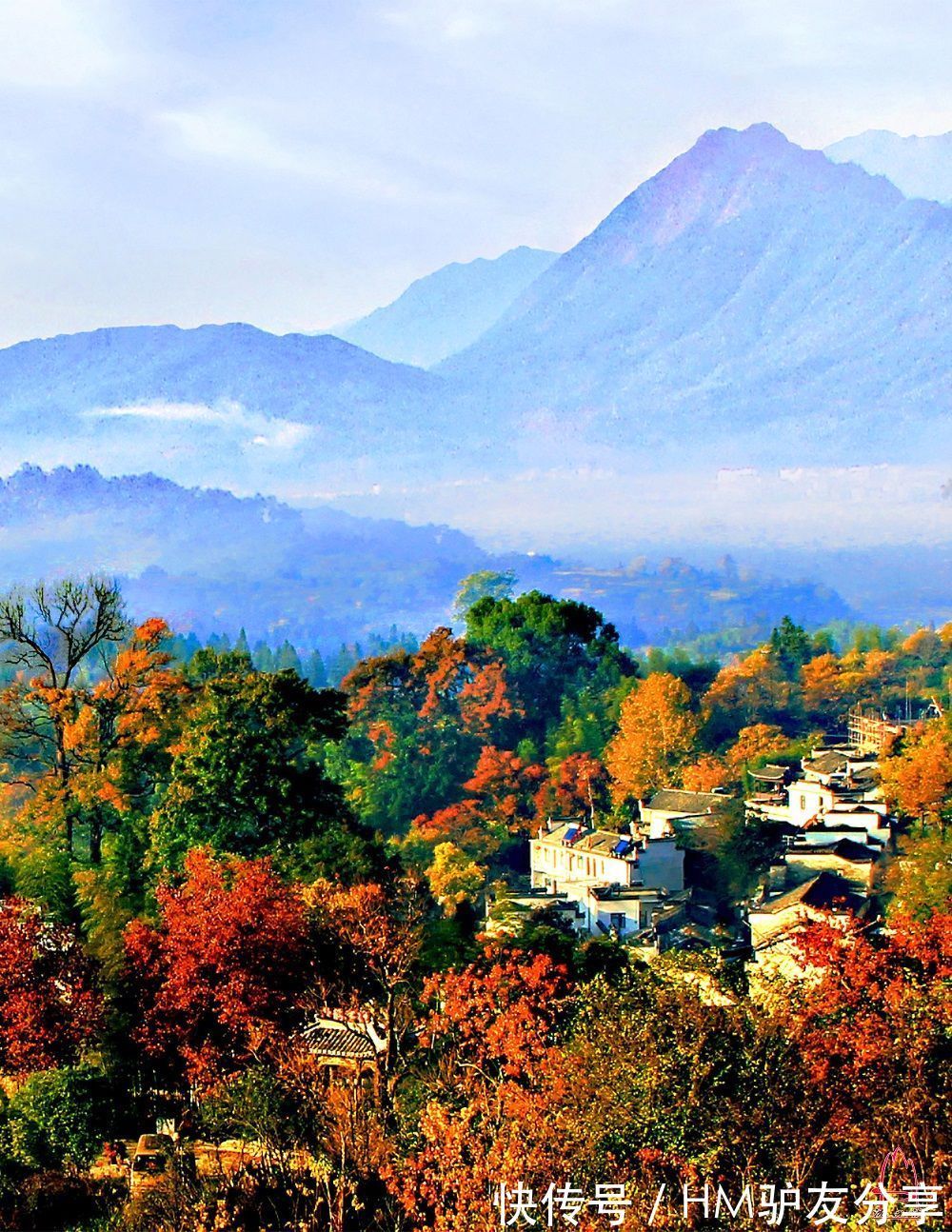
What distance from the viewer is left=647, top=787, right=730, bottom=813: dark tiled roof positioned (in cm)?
2819

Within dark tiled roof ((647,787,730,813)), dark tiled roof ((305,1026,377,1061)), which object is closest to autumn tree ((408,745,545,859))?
dark tiled roof ((647,787,730,813))

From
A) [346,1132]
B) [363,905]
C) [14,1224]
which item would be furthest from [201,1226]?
[363,905]

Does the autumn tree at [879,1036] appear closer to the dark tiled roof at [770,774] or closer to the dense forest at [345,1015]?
the dense forest at [345,1015]

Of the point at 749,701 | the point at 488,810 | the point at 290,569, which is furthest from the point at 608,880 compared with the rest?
the point at 290,569

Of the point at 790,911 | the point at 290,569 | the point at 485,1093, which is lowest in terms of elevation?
the point at 790,911

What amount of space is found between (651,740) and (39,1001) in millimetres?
19928

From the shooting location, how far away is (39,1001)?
1352 cm

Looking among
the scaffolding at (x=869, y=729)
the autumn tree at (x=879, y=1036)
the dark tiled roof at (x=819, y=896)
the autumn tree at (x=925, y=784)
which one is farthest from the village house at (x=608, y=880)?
the autumn tree at (x=879, y=1036)

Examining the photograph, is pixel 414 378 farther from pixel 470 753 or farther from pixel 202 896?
pixel 202 896

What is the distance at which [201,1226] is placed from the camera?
10.2 m

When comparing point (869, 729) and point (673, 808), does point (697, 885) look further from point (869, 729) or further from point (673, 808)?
point (869, 729)

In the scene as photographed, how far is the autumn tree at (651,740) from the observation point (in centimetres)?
3147

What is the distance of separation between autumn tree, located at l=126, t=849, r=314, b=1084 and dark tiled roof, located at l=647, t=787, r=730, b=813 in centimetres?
1461

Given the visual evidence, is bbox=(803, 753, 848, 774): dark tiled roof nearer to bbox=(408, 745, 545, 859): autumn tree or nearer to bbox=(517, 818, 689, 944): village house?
bbox=(517, 818, 689, 944): village house
